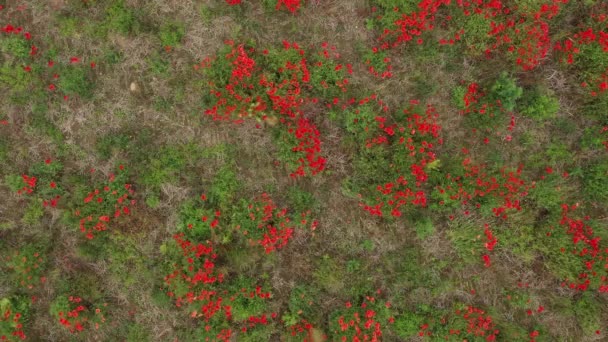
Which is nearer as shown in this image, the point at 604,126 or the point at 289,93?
the point at 289,93

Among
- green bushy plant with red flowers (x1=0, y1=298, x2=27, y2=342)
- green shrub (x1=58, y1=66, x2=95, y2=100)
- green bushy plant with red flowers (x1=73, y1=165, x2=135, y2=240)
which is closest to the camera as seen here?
green bushy plant with red flowers (x1=0, y1=298, x2=27, y2=342)

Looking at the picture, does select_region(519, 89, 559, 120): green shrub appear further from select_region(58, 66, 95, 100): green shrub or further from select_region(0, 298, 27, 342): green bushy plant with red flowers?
select_region(0, 298, 27, 342): green bushy plant with red flowers

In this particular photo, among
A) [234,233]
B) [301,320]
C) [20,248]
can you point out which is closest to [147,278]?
[234,233]

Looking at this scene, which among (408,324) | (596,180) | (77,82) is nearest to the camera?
(77,82)

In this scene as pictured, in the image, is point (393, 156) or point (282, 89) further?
point (393, 156)

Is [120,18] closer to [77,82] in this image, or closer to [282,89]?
[77,82]

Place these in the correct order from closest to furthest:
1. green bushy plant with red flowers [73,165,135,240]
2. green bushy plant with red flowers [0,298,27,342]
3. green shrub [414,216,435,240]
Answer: green bushy plant with red flowers [0,298,27,342] < green bushy plant with red flowers [73,165,135,240] < green shrub [414,216,435,240]

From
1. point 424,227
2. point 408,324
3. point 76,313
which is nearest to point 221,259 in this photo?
point 76,313

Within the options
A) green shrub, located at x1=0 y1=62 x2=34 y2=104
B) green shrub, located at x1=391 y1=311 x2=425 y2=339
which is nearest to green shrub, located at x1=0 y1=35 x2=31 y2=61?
green shrub, located at x1=0 y1=62 x2=34 y2=104

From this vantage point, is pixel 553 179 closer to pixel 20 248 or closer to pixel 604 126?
pixel 604 126

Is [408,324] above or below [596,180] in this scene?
below

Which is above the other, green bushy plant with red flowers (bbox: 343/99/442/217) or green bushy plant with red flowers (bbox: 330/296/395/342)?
green bushy plant with red flowers (bbox: 343/99/442/217)
